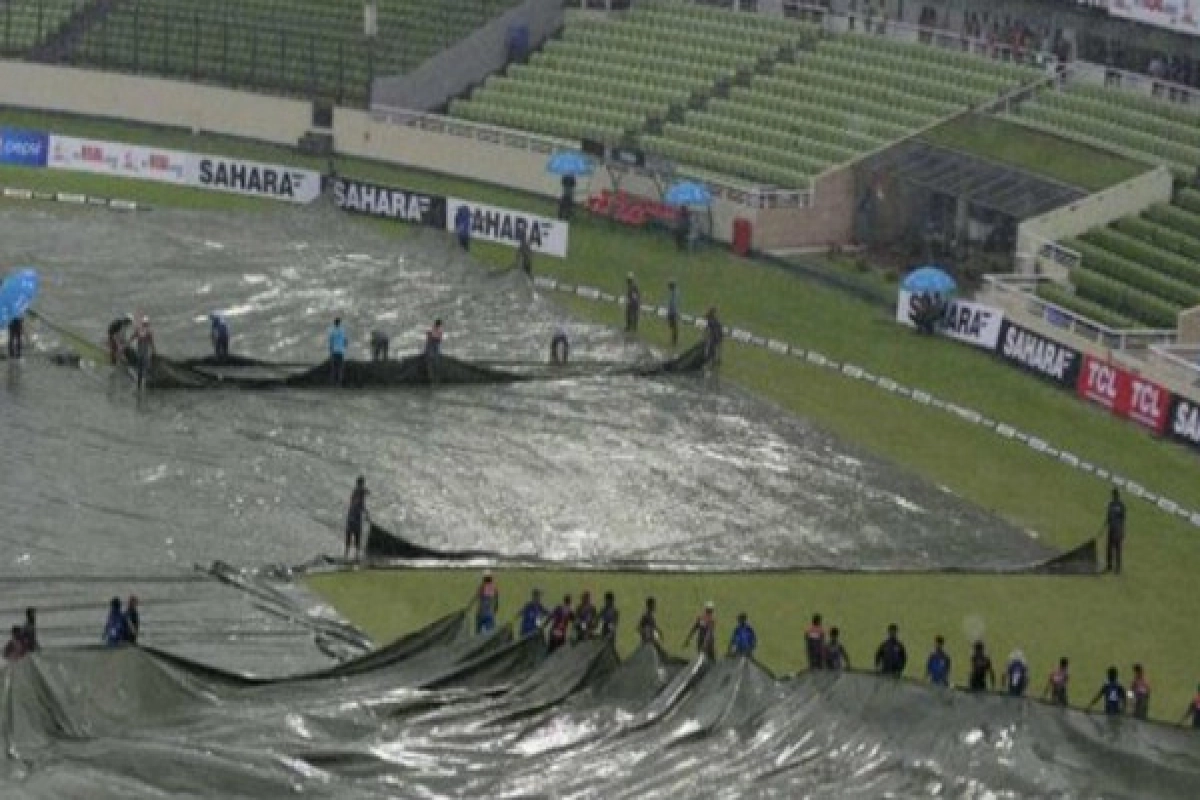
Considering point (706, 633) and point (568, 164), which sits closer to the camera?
point (706, 633)

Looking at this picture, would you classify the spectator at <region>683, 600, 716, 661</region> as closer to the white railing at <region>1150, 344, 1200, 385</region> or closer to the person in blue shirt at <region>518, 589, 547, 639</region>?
the person in blue shirt at <region>518, 589, 547, 639</region>

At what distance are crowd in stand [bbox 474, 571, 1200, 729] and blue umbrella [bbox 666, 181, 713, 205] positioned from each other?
106 ft

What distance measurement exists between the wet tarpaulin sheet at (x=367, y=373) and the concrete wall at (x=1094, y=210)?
13.7 metres

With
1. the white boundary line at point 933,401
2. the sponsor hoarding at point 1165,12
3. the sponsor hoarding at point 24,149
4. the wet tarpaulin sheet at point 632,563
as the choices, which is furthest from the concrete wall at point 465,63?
the wet tarpaulin sheet at point 632,563

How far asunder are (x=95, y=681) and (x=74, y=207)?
40.7 m

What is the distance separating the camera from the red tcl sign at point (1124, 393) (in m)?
69.3

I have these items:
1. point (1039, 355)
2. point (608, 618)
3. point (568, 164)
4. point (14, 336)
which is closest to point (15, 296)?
point (14, 336)

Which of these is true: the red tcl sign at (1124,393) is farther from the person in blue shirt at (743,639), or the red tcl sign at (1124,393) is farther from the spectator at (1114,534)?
the person in blue shirt at (743,639)

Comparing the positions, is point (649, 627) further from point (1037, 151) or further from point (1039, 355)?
point (1037, 151)

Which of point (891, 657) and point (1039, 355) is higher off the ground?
point (891, 657)

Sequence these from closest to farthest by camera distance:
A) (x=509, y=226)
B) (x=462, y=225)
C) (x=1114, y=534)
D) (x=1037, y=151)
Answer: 1. (x=1114, y=534)
2. (x=462, y=225)
3. (x=509, y=226)
4. (x=1037, y=151)

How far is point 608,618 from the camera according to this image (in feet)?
163

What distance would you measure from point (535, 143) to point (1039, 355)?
866 inches

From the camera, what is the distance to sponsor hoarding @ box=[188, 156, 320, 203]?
89.3 m
